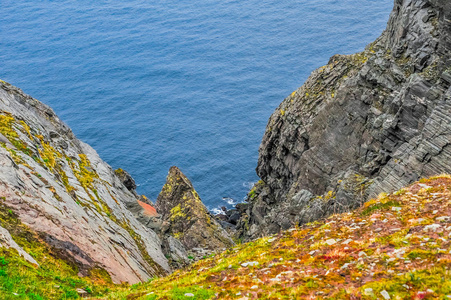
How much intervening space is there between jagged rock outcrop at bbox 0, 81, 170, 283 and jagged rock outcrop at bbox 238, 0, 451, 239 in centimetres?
1845

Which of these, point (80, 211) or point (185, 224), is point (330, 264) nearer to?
point (80, 211)

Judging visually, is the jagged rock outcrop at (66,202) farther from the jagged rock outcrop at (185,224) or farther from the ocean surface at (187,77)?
the ocean surface at (187,77)

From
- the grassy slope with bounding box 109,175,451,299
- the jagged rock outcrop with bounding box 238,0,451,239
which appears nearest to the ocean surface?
the jagged rock outcrop with bounding box 238,0,451,239

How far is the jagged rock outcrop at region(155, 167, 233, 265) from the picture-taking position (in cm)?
5475

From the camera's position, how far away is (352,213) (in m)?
23.4

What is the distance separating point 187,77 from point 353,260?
139723 mm

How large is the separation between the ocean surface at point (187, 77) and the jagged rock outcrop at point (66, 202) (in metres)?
47.2

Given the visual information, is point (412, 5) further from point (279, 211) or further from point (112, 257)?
point (112, 257)

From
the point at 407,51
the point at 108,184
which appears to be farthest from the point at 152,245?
the point at 407,51

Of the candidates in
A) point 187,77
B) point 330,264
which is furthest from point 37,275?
point 187,77

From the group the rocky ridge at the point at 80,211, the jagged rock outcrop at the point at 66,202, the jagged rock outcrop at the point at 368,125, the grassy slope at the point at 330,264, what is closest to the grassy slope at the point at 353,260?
the grassy slope at the point at 330,264

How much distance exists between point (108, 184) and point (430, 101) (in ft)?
128

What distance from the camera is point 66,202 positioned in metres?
33.2

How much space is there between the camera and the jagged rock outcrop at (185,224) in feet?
180
